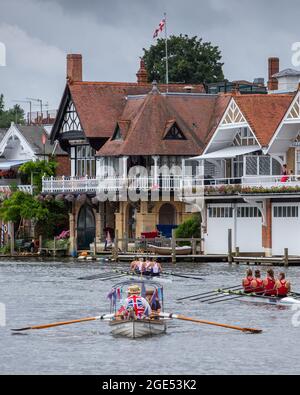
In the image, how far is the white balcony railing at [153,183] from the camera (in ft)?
299

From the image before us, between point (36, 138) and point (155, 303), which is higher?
point (36, 138)

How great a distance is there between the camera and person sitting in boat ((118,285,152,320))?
180 feet

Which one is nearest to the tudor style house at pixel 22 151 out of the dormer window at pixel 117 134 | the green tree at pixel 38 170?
the green tree at pixel 38 170

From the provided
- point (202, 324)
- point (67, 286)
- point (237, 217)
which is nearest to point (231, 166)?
point (237, 217)

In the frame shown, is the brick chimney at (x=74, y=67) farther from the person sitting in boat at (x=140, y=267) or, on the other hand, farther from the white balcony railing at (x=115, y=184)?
the person sitting in boat at (x=140, y=267)

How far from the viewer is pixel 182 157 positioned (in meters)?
103

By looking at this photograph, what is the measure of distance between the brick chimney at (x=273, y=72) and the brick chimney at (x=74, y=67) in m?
15.0

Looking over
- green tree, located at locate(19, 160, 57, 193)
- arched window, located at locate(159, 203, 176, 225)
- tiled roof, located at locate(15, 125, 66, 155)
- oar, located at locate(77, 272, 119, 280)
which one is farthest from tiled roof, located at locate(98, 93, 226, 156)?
oar, located at locate(77, 272, 119, 280)

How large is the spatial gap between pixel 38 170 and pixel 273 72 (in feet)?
66.4

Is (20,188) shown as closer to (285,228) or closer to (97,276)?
(285,228)

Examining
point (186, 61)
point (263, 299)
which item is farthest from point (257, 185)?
point (186, 61)

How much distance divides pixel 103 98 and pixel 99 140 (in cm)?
326

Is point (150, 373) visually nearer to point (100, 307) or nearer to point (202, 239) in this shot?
point (100, 307)

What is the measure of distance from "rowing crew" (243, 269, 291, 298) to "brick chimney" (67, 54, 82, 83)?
156 ft
